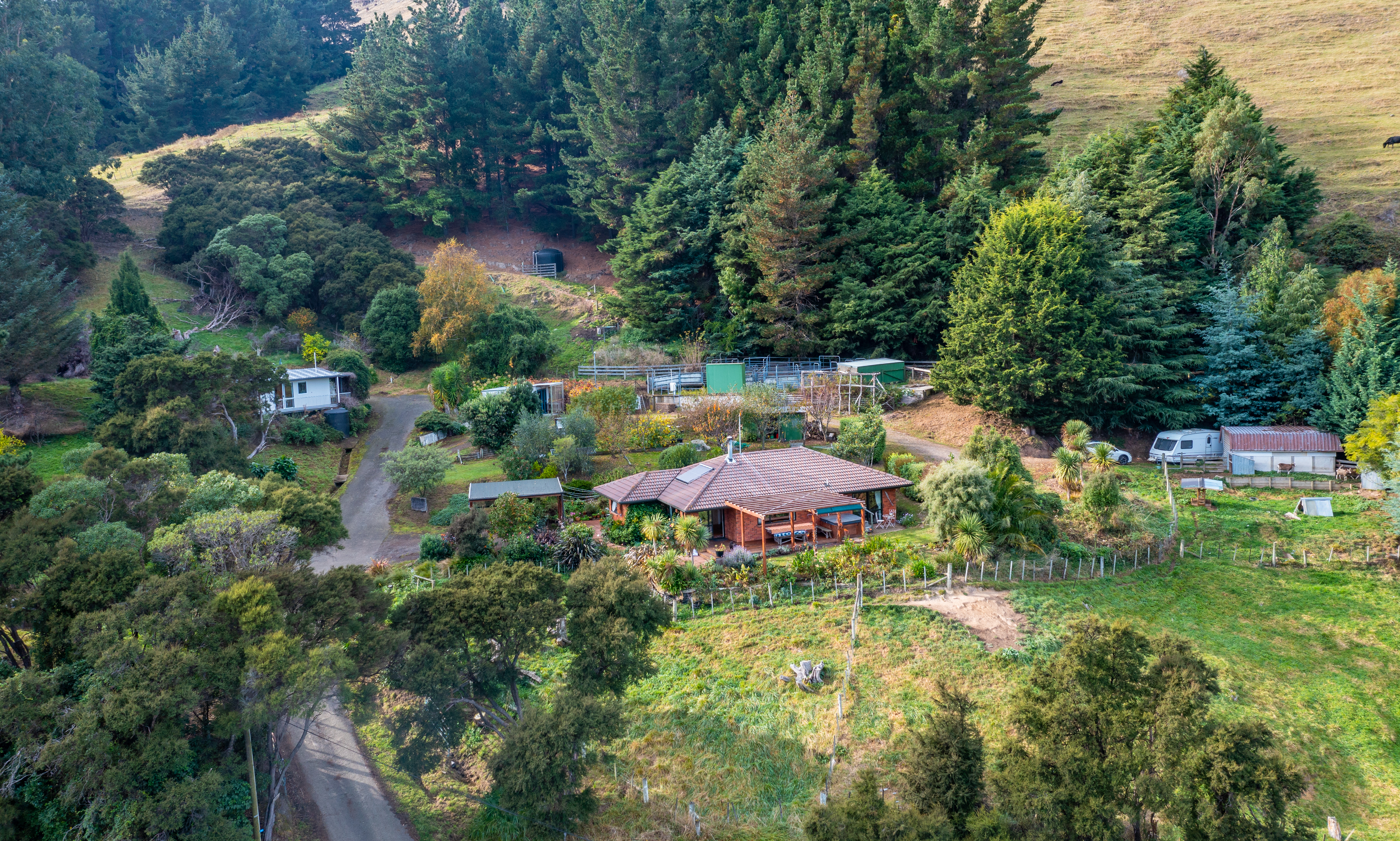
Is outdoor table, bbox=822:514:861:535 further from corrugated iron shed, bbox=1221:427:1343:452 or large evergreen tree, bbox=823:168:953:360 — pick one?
corrugated iron shed, bbox=1221:427:1343:452

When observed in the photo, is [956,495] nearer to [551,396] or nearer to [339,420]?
[551,396]

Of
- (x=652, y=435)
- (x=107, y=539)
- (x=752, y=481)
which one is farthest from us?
(x=652, y=435)

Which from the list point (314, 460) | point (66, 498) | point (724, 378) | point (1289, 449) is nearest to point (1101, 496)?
point (1289, 449)

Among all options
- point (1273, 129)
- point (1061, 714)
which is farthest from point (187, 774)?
point (1273, 129)

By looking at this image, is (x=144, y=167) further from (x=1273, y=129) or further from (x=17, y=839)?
(x=1273, y=129)

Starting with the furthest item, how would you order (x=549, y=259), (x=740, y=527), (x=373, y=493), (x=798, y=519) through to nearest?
(x=549, y=259), (x=373, y=493), (x=798, y=519), (x=740, y=527)

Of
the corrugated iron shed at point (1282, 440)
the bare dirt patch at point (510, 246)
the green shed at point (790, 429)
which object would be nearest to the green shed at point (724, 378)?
the green shed at point (790, 429)

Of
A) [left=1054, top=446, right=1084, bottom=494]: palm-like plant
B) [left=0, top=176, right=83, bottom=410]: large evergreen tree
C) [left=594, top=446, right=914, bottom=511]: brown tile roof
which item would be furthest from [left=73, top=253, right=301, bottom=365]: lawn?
[left=1054, top=446, right=1084, bottom=494]: palm-like plant
